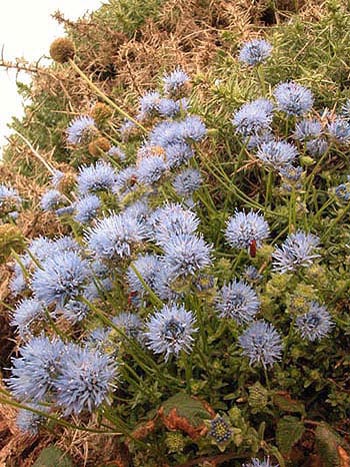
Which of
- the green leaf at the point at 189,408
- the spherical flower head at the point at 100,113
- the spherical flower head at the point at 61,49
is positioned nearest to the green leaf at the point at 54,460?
the green leaf at the point at 189,408

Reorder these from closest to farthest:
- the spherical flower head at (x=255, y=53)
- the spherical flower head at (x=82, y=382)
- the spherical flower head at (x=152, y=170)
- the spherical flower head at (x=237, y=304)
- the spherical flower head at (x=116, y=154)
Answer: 1. the spherical flower head at (x=82, y=382)
2. the spherical flower head at (x=237, y=304)
3. the spherical flower head at (x=152, y=170)
4. the spherical flower head at (x=255, y=53)
5. the spherical flower head at (x=116, y=154)

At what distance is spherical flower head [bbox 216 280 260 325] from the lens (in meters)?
0.65

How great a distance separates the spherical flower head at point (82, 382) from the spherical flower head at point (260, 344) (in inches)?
5.7

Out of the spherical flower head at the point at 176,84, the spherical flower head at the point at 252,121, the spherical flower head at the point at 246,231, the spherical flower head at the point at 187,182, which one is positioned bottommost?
the spherical flower head at the point at 246,231

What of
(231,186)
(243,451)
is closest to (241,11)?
(231,186)

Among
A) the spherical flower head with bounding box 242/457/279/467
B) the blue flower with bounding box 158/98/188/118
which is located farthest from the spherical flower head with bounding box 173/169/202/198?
the spherical flower head with bounding box 242/457/279/467

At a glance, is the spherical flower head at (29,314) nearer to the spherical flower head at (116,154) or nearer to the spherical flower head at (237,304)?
the spherical flower head at (237,304)

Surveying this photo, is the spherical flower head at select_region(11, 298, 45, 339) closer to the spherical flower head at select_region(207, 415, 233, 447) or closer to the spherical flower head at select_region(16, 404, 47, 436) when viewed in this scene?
the spherical flower head at select_region(16, 404, 47, 436)

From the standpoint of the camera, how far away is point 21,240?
679 millimetres

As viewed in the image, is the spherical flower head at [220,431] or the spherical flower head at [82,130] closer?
the spherical flower head at [220,431]

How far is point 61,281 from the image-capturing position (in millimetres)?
617

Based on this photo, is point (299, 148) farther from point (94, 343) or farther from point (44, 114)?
point (44, 114)

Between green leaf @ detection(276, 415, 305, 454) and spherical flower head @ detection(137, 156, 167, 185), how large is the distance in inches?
11.6

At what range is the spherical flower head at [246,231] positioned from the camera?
2.29ft
